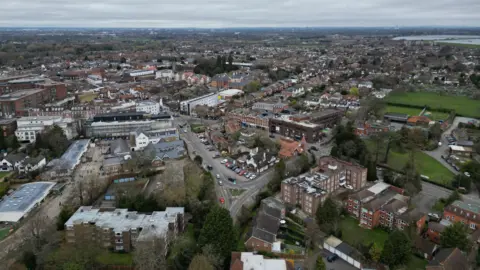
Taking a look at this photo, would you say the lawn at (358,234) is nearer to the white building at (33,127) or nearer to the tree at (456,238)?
the tree at (456,238)

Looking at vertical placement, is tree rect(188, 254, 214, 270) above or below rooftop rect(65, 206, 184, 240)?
above

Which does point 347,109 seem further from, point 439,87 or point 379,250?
point 379,250

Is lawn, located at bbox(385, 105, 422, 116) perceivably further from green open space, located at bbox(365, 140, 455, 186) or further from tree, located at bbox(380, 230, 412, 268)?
tree, located at bbox(380, 230, 412, 268)

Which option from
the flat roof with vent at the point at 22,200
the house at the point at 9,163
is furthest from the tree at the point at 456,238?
the house at the point at 9,163

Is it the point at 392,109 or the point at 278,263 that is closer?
the point at 278,263

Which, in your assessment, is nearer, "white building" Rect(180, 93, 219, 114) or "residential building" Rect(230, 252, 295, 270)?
"residential building" Rect(230, 252, 295, 270)

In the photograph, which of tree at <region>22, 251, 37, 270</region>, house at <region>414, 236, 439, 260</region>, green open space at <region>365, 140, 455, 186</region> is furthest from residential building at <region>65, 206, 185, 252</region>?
green open space at <region>365, 140, 455, 186</region>

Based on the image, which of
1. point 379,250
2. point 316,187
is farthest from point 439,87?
point 379,250
